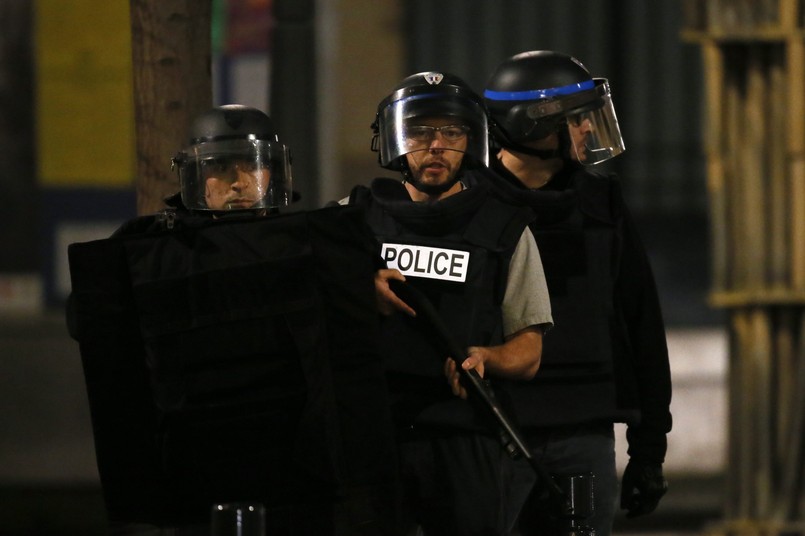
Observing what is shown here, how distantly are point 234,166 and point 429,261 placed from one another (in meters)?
0.48

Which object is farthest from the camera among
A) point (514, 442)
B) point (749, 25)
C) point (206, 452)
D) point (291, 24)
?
point (749, 25)

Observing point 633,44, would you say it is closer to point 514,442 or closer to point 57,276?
point 57,276

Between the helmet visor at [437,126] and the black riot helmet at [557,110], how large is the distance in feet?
1.49

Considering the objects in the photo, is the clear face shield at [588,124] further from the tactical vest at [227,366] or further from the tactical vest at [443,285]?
the tactical vest at [227,366]

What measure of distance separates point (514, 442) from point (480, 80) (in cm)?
598

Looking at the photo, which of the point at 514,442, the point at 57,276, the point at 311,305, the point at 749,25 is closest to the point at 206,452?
the point at 311,305

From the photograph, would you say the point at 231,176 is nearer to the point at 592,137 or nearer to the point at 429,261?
the point at 429,261

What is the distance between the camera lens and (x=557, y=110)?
4.35m

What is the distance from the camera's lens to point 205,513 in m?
3.47

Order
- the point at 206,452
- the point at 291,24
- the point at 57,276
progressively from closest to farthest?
the point at 206,452, the point at 291,24, the point at 57,276

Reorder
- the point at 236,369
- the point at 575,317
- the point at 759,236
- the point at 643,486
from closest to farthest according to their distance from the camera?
the point at 236,369 → the point at 575,317 → the point at 643,486 → the point at 759,236

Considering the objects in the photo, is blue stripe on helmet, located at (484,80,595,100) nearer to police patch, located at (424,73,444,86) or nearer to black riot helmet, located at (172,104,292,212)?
police patch, located at (424,73,444,86)

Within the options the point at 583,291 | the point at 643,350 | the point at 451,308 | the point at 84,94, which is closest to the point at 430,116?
the point at 451,308

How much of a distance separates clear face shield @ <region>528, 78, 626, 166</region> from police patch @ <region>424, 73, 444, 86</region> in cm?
47
